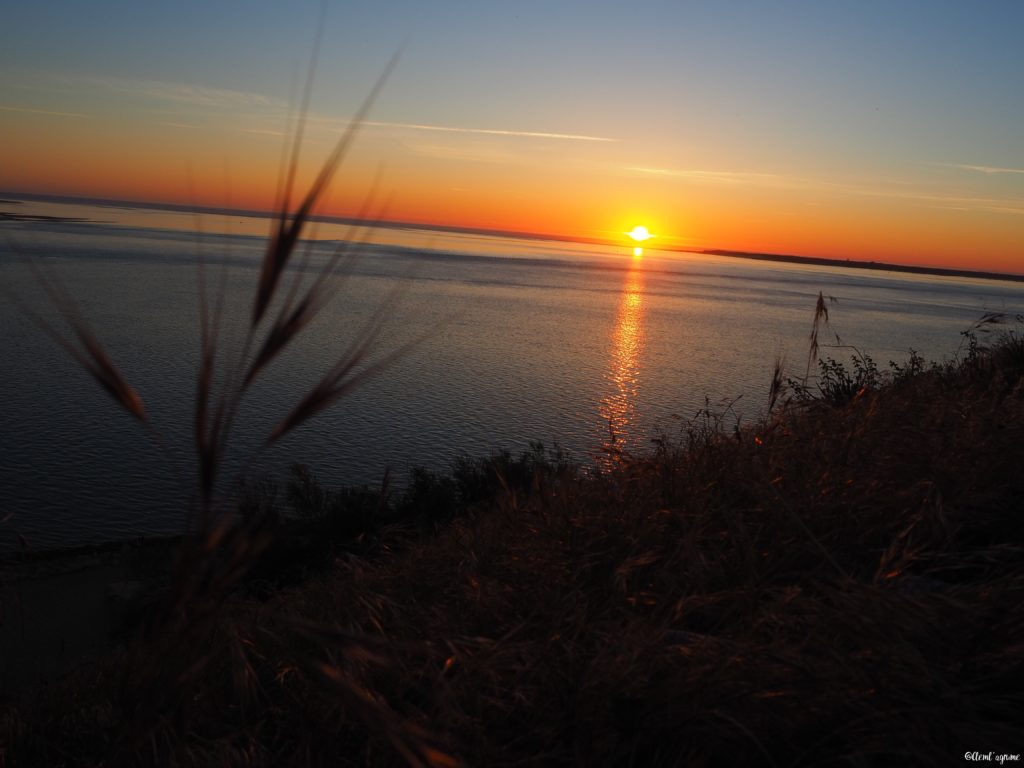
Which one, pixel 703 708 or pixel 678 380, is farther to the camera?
pixel 678 380

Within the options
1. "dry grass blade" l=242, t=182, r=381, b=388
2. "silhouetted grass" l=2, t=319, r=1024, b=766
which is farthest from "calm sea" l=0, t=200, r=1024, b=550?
"silhouetted grass" l=2, t=319, r=1024, b=766

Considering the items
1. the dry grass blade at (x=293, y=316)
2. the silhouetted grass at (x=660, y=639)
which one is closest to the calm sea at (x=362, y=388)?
the dry grass blade at (x=293, y=316)

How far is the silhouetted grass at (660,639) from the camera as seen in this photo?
204cm

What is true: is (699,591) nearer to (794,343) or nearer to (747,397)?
(747,397)

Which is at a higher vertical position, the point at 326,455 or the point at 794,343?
the point at 794,343

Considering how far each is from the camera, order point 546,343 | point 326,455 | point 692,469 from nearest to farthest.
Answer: point 692,469
point 326,455
point 546,343

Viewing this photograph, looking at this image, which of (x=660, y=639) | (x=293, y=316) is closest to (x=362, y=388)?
(x=660, y=639)

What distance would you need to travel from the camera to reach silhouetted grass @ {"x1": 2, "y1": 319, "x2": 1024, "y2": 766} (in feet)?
6.68

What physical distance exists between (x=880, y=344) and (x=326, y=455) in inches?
1054

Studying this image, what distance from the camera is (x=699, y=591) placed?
3066 millimetres

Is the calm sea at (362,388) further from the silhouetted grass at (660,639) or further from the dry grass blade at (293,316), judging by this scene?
the silhouetted grass at (660,639)

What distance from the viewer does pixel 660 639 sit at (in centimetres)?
240

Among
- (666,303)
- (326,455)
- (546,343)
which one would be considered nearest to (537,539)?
(326,455)

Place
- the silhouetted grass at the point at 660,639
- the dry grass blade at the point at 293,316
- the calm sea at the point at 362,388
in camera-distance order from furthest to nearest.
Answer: the calm sea at the point at 362,388
the silhouetted grass at the point at 660,639
the dry grass blade at the point at 293,316
